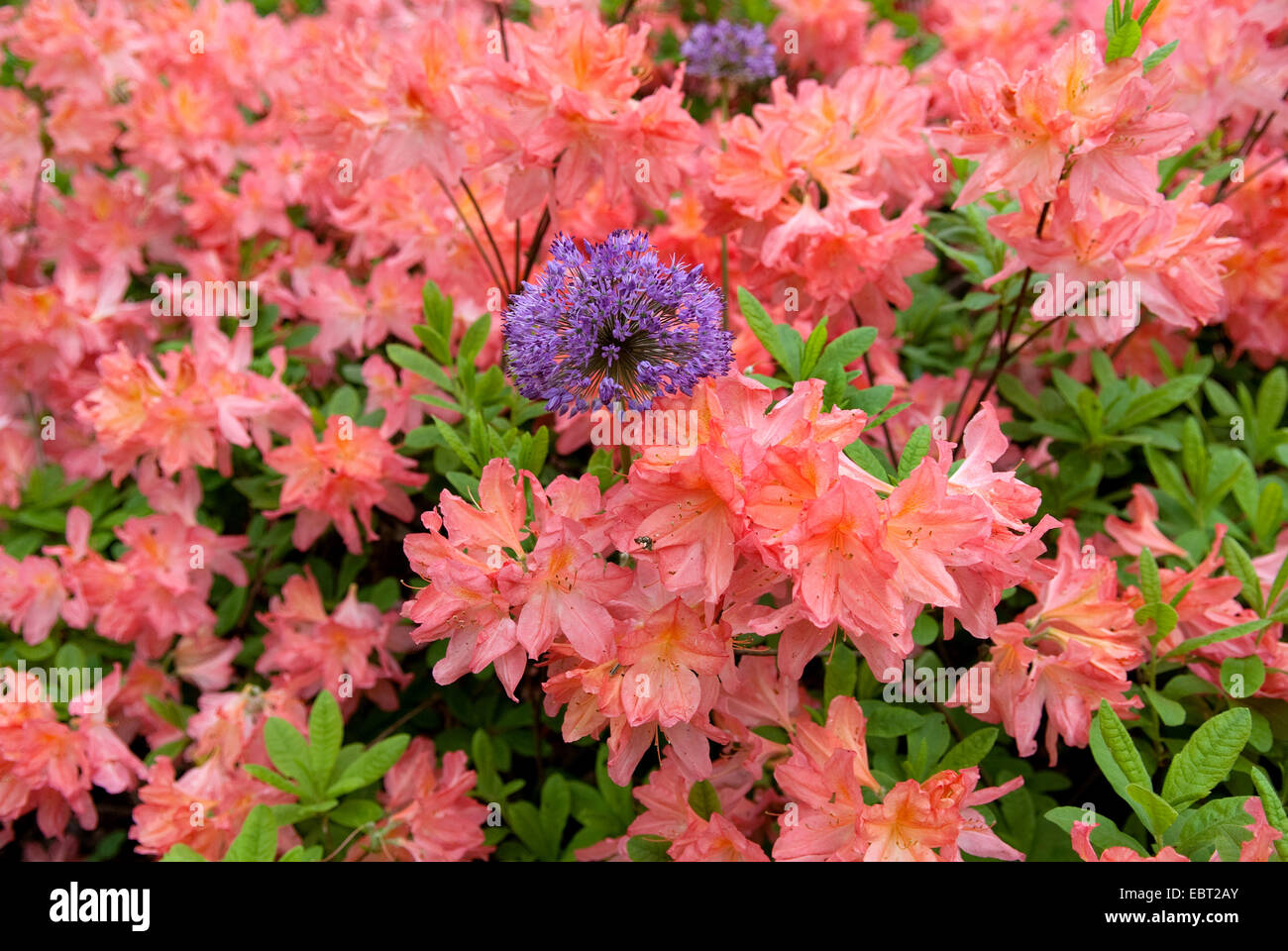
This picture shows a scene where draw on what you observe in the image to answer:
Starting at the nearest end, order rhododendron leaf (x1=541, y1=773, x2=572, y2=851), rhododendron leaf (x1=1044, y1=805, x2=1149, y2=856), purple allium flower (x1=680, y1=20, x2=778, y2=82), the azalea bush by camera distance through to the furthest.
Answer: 1. the azalea bush
2. rhododendron leaf (x1=1044, y1=805, x2=1149, y2=856)
3. rhododendron leaf (x1=541, y1=773, x2=572, y2=851)
4. purple allium flower (x1=680, y1=20, x2=778, y2=82)

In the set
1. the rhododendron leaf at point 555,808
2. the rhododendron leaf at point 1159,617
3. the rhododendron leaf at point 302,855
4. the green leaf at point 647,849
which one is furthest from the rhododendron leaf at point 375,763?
the rhododendron leaf at point 1159,617

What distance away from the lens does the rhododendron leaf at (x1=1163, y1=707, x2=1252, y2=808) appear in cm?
118

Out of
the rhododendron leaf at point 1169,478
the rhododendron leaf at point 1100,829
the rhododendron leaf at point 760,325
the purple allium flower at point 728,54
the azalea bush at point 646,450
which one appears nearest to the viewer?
the azalea bush at point 646,450

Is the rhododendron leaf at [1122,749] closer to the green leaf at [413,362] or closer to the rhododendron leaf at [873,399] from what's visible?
the rhododendron leaf at [873,399]

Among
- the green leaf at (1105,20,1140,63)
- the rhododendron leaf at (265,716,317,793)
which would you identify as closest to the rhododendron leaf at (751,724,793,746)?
the rhododendron leaf at (265,716,317,793)

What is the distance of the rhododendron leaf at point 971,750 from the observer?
130cm

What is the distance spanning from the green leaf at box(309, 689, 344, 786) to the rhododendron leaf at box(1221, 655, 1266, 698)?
1.28 m

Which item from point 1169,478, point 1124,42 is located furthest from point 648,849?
point 1124,42

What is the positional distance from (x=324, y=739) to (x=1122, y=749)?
43.7 inches

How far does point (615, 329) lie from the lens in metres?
1.09

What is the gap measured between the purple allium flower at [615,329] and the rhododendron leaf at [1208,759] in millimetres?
738

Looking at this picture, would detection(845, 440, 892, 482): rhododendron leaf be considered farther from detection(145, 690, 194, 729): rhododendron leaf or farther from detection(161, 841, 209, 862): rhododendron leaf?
detection(145, 690, 194, 729): rhododendron leaf
